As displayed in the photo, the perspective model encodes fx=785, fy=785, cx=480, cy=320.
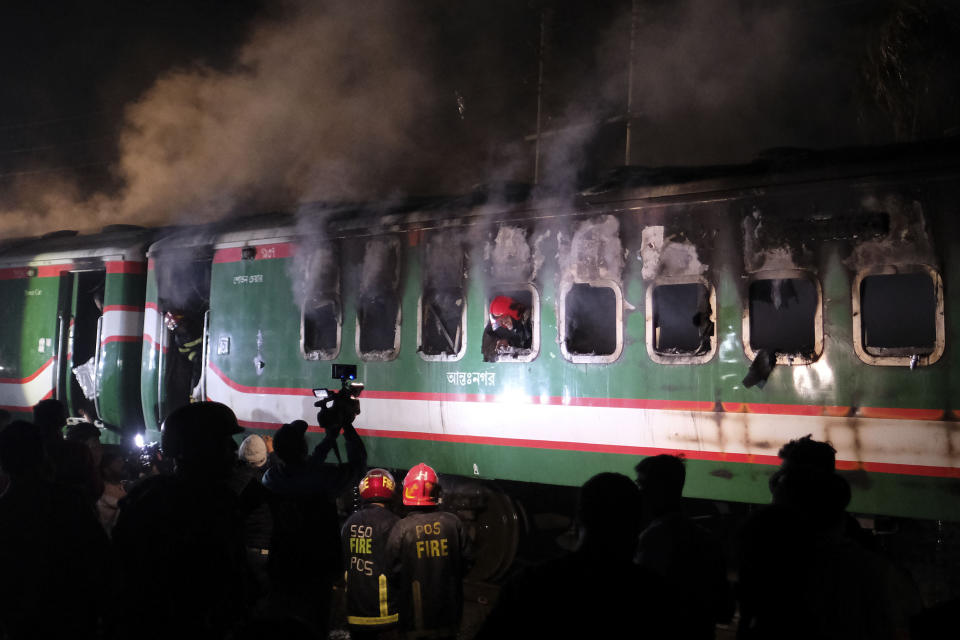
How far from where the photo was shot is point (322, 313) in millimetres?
8430

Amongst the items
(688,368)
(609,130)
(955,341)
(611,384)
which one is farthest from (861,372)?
(609,130)

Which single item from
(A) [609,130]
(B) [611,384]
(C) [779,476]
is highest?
(A) [609,130]

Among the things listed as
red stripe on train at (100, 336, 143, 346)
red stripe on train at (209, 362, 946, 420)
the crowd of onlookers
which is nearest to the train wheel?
red stripe on train at (209, 362, 946, 420)

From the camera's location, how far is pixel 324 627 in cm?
477

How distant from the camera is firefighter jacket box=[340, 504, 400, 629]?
196 inches

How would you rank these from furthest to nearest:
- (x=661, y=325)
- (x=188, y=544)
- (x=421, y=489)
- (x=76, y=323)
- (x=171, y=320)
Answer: (x=76, y=323) < (x=171, y=320) < (x=661, y=325) < (x=421, y=489) < (x=188, y=544)

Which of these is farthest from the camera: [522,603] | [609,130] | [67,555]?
[609,130]

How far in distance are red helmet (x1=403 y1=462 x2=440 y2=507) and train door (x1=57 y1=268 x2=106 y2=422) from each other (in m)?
7.30

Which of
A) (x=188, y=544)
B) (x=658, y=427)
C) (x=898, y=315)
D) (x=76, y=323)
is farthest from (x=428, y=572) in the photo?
(x=76, y=323)

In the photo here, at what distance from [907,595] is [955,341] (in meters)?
3.14

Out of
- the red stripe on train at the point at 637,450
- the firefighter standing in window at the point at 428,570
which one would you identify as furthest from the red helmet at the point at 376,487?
the red stripe on train at the point at 637,450

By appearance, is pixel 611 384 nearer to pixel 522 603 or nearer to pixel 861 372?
pixel 861 372

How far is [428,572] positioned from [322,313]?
4251mm

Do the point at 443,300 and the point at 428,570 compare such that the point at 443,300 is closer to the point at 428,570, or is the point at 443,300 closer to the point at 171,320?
the point at 428,570
